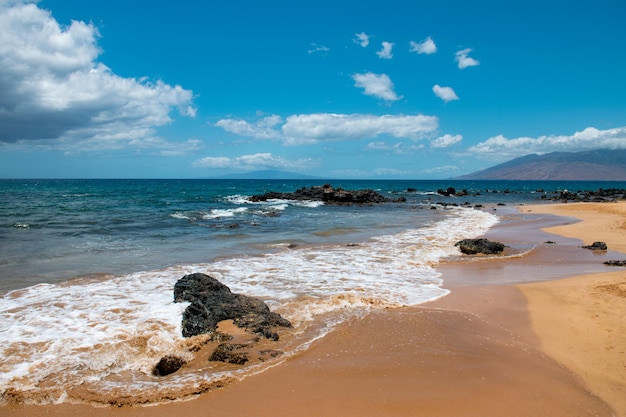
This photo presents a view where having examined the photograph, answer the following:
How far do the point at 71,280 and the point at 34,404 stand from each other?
261 inches

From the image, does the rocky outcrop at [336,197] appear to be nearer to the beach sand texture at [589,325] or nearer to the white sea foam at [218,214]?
the white sea foam at [218,214]

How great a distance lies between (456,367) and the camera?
535 centimetres

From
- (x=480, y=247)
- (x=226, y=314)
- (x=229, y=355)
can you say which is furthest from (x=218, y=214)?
(x=229, y=355)

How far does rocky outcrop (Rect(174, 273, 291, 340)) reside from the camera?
6.54 metres

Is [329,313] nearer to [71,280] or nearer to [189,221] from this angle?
[71,280]

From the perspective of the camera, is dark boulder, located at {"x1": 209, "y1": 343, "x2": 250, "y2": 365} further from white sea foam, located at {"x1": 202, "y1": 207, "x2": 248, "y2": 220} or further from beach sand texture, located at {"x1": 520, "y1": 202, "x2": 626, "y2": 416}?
white sea foam, located at {"x1": 202, "y1": 207, "x2": 248, "y2": 220}

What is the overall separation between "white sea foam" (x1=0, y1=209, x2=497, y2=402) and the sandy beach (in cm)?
76

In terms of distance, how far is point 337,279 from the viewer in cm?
1043

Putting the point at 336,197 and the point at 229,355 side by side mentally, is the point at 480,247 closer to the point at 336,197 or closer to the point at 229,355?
the point at 229,355

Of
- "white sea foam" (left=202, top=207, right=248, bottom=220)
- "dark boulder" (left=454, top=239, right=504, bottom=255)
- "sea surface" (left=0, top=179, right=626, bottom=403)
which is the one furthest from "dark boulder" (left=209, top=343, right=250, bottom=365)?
"white sea foam" (left=202, top=207, right=248, bottom=220)

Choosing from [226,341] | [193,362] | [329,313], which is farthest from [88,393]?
[329,313]

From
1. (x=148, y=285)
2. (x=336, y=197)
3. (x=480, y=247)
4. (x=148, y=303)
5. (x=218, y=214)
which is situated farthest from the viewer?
(x=336, y=197)

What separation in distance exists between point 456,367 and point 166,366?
411cm

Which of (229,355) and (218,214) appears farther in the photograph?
(218,214)
